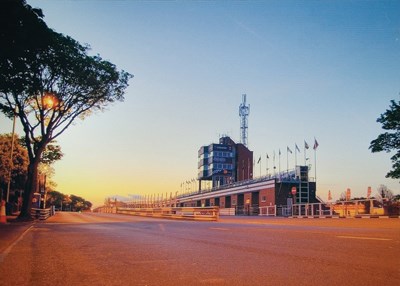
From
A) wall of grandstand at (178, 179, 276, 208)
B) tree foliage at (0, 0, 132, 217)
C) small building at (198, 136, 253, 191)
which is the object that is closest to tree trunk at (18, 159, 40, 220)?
tree foliage at (0, 0, 132, 217)

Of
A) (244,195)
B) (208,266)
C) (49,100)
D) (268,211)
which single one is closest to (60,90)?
(49,100)

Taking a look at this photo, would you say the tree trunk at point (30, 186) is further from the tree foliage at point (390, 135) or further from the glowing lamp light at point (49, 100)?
the tree foliage at point (390, 135)

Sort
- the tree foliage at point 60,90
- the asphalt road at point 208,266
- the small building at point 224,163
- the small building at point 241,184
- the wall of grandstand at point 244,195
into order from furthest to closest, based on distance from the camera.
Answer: the small building at point 224,163 < the wall of grandstand at point 244,195 < the small building at point 241,184 < the tree foliage at point 60,90 < the asphalt road at point 208,266

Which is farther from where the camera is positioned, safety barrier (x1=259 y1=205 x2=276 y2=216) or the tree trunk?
safety barrier (x1=259 y1=205 x2=276 y2=216)

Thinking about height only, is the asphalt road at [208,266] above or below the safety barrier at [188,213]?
above

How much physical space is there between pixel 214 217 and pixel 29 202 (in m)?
14.3

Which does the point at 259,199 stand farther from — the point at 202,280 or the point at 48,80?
the point at 202,280

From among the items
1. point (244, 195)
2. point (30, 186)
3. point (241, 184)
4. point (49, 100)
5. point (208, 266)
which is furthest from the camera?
point (241, 184)

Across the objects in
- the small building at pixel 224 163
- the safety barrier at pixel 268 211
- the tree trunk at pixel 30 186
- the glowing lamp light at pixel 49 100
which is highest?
the small building at pixel 224 163

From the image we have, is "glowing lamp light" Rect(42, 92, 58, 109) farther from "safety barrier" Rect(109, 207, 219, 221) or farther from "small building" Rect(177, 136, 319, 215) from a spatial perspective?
"small building" Rect(177, 136, 319, 215)

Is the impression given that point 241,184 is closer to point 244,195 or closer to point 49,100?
point 244,195

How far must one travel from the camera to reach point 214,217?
3203 centimetres

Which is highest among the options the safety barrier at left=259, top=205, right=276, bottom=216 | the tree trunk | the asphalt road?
the tree trunk

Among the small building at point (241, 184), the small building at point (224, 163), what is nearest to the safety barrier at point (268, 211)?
the small building at point (241, 184)
